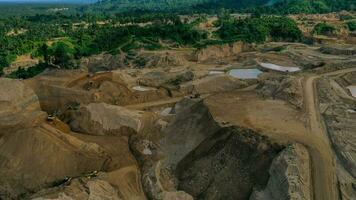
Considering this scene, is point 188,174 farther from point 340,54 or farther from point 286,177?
point 340,54

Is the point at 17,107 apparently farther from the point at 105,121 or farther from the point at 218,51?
the point at 218,51

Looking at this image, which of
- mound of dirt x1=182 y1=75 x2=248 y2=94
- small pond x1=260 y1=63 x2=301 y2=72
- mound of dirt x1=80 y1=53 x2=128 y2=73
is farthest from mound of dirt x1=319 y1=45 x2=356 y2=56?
mound of dirt x1=80 y1=53 x2=128 y2=73

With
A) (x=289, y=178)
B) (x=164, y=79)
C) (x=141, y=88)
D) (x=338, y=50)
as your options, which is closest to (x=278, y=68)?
(x=338, y=50)

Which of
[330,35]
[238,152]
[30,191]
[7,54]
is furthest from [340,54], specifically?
[7,54]

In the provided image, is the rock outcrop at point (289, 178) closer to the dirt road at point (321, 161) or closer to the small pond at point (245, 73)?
the dirt road at point (321, 161)

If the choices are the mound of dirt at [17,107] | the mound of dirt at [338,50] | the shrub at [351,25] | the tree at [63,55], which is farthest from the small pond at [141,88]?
the shrub at [351,25]

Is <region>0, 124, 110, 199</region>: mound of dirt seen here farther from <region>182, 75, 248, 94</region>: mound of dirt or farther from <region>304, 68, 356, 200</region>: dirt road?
<region>182, 75, 248, 94</region>: mound of dirt
